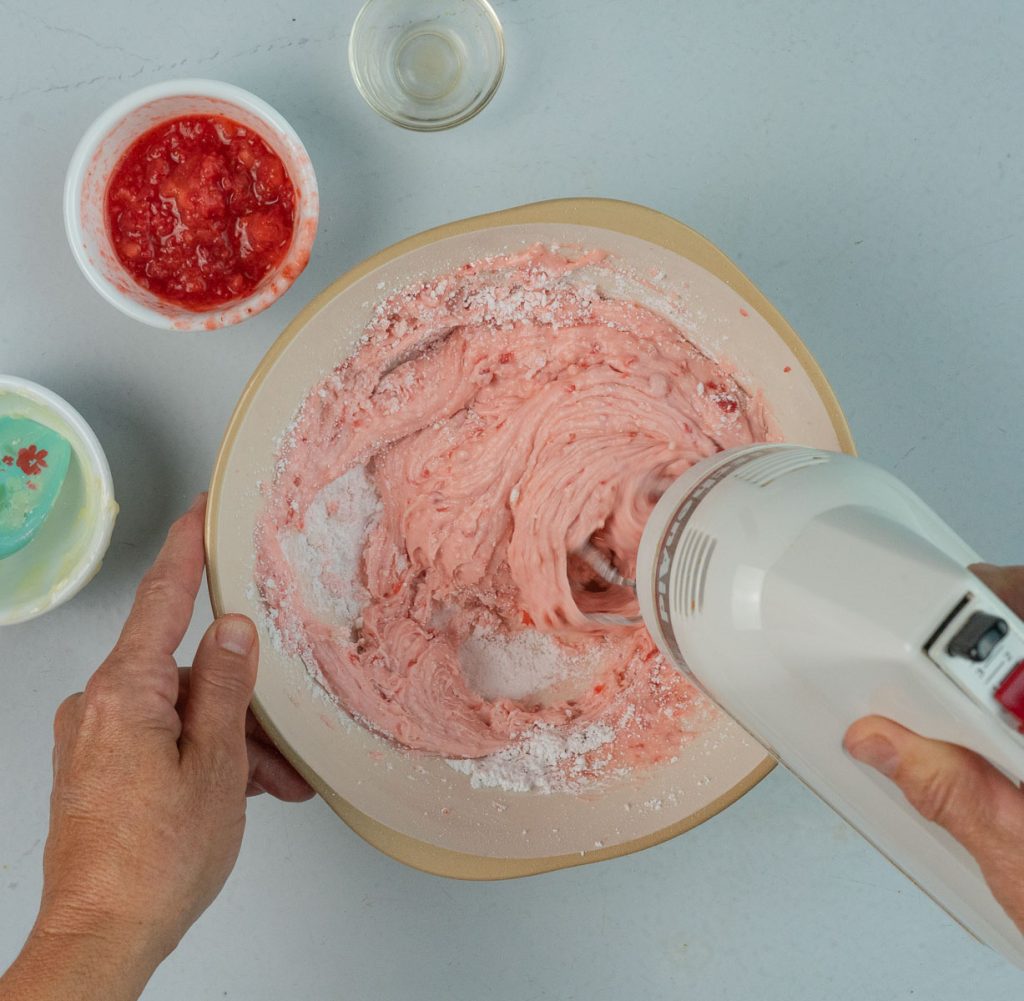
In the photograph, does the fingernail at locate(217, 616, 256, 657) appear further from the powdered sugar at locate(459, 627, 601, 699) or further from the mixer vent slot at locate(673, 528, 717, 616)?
the mixer vent slot at locate(673, 528, 717, 616)

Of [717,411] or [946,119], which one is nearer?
[717,411]

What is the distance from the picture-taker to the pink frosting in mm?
1176

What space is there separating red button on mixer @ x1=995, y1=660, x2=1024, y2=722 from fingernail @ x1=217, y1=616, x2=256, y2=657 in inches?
31.0

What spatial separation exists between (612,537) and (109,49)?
3.38 feet

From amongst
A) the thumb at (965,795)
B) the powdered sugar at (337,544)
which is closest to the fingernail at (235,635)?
the powdered sugar at (337,544)

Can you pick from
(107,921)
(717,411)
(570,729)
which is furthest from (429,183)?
(107,921)

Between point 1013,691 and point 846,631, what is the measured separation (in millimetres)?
117

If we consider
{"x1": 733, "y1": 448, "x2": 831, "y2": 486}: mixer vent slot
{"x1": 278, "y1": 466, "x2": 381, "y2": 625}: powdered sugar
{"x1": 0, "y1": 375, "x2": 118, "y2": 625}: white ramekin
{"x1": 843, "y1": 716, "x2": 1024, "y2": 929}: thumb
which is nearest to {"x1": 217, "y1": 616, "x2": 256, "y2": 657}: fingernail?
{"x1": 278, "y1": 466, "x2": 381, "y2": 625}: powdered sugar

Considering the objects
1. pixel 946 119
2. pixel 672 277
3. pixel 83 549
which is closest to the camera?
pixel 672 277

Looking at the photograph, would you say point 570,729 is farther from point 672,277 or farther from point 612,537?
point 672,277

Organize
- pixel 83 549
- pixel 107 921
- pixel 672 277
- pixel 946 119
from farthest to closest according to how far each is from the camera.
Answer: pixel 946 119 → pixel 83 549 → pixel 672 277 → pixel 107 921

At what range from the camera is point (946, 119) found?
138cm

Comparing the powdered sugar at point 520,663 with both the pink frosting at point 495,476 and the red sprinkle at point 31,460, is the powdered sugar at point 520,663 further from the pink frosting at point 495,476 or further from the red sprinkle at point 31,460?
the red sprinkle at point 31,460

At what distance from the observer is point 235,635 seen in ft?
3.46
